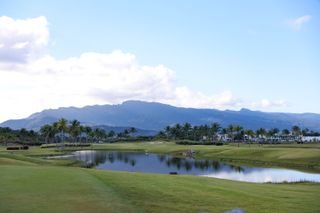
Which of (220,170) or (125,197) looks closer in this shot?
(125,197)

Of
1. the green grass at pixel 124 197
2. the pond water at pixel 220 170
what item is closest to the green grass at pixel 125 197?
the green grass at pixel 124 197

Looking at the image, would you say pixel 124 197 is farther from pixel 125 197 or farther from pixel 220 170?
pixel 220 170

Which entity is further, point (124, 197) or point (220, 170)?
point (220, 170)

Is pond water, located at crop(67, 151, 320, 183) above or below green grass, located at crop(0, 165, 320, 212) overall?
below

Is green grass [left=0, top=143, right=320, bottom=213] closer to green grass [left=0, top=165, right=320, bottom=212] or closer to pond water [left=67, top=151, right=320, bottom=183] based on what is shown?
green grass [left=0, top=165, right=320, bottom=212]

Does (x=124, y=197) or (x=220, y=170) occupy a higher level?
(x=124, y=197)

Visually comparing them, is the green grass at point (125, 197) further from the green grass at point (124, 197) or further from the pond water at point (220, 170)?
the pond water at point (220, 170)

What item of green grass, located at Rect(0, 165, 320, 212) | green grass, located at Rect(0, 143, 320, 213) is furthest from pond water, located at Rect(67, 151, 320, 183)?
green grass, located at Rect(0, 143, 320, 213)

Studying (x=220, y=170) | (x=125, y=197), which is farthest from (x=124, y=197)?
(x=220, y=170)

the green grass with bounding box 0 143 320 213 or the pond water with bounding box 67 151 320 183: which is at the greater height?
the green grass with bounding box 0 143 320 213

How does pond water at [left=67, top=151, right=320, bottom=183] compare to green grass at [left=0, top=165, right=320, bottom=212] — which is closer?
green grass at [left=0, top=165, right=320, bottom=212]

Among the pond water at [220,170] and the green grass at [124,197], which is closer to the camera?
the green grass at [124,197]

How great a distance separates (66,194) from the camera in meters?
23.7

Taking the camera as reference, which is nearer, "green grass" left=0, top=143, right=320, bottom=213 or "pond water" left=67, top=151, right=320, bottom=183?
"green grass" left=0, top=143, right=320, bottom=213
